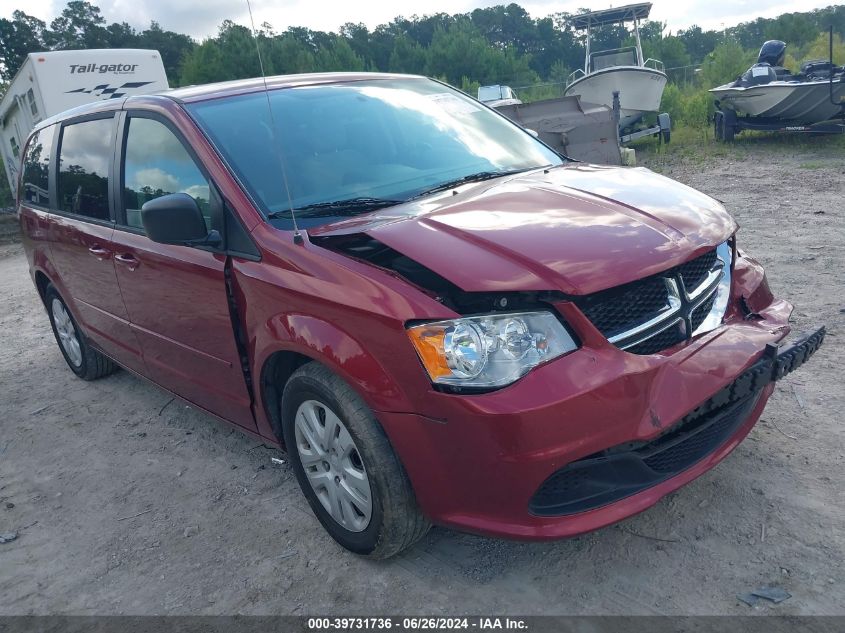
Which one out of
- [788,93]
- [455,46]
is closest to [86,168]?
[788,93]

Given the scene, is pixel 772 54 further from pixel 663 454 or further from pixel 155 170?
pixel 663 454

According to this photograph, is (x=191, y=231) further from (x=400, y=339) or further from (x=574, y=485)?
(x=574, y=485)

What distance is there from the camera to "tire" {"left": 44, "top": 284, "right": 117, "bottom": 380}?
16.9 ft

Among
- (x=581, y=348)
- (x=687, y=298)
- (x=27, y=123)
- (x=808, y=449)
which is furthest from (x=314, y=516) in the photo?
(x=27, y=123)

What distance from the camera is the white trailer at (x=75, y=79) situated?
12.9 metres

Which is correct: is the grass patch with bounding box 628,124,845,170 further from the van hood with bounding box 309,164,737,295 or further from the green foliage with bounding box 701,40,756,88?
the van hood with bounding box 309,164,737,295

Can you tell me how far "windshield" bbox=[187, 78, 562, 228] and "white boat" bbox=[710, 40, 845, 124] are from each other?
1024 centimetres

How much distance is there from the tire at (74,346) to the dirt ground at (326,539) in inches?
21.1

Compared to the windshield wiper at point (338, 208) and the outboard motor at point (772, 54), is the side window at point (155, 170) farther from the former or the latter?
the outboard motor at point (772, 54)

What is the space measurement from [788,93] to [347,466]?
12.3m

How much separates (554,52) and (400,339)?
165ft

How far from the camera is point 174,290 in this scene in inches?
134

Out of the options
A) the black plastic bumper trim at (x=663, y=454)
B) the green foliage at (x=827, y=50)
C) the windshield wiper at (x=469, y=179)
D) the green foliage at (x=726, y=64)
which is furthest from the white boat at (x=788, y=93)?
the black plastic bumper trim at (x=663, y=454)

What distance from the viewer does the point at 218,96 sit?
3490mm
